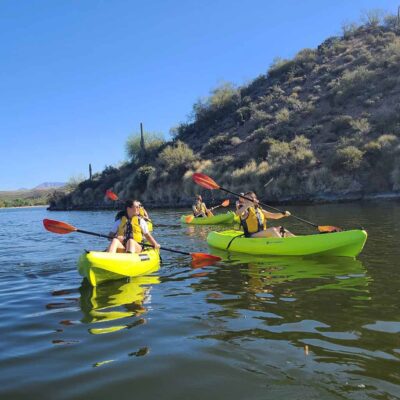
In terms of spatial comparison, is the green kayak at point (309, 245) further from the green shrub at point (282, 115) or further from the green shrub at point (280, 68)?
the green shrub at point (280, 68)

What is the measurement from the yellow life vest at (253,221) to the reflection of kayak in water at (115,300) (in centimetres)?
298

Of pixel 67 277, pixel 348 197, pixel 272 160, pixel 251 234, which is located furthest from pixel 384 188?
pixel 67 277

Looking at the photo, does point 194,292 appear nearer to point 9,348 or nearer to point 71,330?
point 71,330

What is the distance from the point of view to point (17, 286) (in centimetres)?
696

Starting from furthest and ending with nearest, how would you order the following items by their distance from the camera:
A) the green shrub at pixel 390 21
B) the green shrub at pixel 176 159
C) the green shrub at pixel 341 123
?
the green shrub at pixel 390 21 < the green shrub at pixel 176 159 < the green shrub at pixel 341 123

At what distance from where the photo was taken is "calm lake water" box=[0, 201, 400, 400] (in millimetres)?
3229

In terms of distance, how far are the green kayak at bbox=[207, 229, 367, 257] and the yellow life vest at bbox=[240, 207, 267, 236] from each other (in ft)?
0.90

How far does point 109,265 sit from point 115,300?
0.76m

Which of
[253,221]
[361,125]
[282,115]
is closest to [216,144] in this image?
[282,115]

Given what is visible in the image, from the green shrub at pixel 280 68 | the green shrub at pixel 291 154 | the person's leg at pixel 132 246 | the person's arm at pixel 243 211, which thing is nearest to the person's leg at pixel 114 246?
the person's leg at pixel 132 246

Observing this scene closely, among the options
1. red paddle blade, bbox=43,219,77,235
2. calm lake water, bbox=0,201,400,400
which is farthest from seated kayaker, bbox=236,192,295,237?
red paddle blade, bbox=43,219,77,235

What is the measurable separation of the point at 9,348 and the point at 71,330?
25.1 inches

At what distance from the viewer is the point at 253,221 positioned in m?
9.58

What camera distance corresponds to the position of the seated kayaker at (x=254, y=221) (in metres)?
9.29
